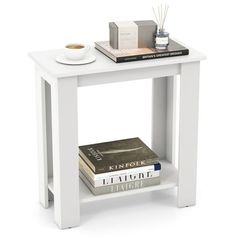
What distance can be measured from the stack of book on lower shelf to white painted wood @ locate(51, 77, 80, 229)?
0.14 metres

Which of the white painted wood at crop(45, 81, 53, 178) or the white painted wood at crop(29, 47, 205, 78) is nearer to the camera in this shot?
the white painted wood at crop(29, 47, 205, 78)

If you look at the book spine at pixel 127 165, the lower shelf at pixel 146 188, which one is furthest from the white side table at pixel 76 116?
the book spine at pixel 127 165

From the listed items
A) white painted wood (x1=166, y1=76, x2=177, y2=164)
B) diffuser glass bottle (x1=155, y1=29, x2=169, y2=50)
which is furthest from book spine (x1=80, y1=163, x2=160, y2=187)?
diffuser glass bottle (x1=155, y1=29, x2=169, y2=50)

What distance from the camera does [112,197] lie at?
411 cm

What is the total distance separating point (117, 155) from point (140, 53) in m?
0.51

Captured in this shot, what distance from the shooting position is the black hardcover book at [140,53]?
392 cm

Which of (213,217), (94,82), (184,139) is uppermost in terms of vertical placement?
(94,82)

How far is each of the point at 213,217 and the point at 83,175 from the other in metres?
0.60

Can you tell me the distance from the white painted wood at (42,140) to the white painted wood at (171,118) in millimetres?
615

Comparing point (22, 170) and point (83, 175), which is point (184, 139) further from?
point (22, 170)

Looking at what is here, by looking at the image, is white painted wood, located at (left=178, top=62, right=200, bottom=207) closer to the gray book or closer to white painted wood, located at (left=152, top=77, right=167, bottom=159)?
the gray book

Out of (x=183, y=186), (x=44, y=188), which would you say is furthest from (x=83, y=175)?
(x=183, y=186)

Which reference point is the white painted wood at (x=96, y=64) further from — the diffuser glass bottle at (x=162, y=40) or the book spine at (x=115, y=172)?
the book spine at (x=115, y=172)

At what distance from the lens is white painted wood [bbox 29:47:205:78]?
381 cm
